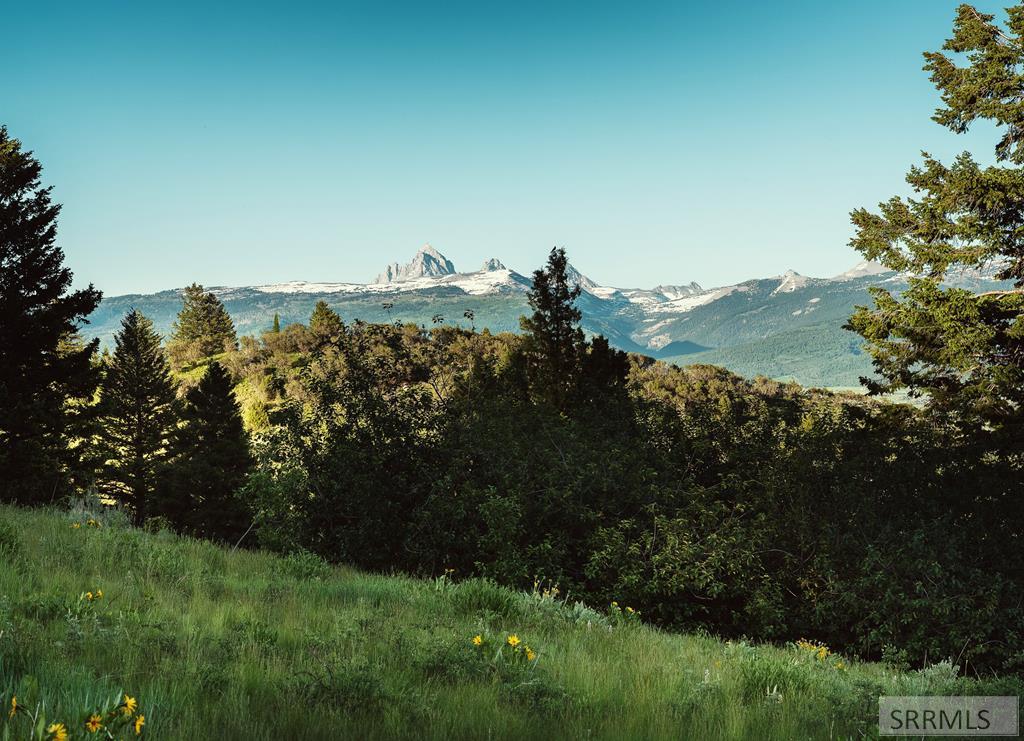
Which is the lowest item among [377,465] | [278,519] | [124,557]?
[278,519]

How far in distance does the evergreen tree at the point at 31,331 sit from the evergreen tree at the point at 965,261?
90.9 ft

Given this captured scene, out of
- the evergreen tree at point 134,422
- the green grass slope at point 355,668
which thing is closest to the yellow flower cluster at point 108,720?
the green grass slope at point 355,668

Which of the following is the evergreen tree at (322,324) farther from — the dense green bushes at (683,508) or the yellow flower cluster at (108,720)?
the yellow flower cluster at (108,720)

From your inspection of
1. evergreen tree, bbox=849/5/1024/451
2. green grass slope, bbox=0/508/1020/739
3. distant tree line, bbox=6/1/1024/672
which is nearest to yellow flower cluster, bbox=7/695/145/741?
green grass slope, bbox=0/508/1020/739

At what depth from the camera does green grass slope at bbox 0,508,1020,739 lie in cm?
251

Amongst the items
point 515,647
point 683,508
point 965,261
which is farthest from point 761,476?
point 515,647

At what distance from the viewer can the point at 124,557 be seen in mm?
5824

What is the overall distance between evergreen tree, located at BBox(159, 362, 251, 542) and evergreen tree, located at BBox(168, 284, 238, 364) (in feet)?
161

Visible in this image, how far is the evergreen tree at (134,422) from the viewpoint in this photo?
34594 mm

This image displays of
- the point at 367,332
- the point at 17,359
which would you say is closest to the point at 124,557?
the point at 367,332

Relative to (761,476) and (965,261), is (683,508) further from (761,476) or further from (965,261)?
(965,261)

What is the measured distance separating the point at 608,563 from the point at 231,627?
975 centimetres

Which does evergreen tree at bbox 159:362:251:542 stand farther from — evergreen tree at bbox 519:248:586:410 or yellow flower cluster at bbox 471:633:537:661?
yellow flower cluster at bbox 471:633:537:661

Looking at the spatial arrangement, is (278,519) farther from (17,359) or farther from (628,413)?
(17,359)
